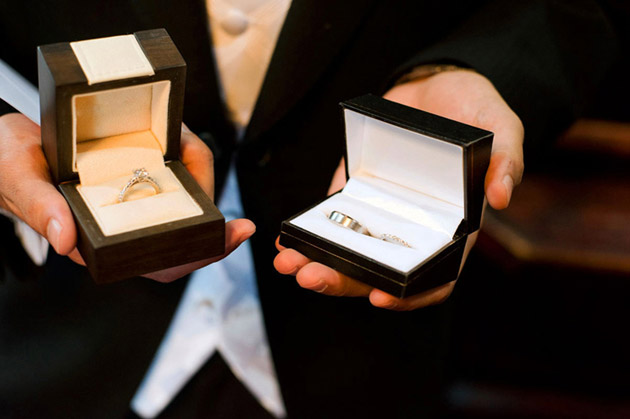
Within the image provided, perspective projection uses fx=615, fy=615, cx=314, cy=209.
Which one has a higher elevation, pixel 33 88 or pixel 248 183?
pixel 33 88

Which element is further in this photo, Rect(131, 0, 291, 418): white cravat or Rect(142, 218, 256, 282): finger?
Rect(131, 0, 291, 418): white cravat

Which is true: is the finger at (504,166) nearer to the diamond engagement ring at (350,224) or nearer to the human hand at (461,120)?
the human hand at (461,120)

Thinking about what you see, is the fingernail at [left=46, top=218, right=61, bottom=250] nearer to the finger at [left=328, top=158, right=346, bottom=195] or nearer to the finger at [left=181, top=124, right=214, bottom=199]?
the finger at [left=181, top=124, right=214, bottom=199]

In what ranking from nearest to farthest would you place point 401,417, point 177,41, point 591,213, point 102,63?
point 102,63, point 177,41, point 401,417, point 591,213

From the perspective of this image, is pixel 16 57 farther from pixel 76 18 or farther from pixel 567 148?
pixel 567 148

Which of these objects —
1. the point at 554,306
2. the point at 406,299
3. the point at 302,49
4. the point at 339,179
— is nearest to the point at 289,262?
the point at 406,299

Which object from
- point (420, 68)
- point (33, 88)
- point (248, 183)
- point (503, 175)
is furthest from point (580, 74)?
Answer: point (33, 88)

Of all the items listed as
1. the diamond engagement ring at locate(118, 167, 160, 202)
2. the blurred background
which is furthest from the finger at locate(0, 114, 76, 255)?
the blurred background
